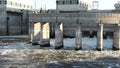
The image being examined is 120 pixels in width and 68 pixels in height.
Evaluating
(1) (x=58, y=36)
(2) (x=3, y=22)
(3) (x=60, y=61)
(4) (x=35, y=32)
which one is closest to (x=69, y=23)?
(1) (x=58, y=36)

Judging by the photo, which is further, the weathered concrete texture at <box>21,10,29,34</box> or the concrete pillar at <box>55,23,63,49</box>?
the weathered concrete texture at <box>21,10,29,34</box>

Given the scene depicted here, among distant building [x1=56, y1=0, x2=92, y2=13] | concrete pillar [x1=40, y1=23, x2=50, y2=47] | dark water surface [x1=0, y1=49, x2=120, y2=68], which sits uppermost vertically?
distant building [x1=56, y1=0, x2=92, y2=13]

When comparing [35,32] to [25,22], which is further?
[25,22]

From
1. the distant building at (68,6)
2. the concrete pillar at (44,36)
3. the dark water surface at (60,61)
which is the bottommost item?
the dark water surface at (60,61)

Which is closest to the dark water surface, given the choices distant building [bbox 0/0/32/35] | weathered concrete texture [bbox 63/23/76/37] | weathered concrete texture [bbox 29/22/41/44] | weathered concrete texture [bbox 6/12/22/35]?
weathered concrete texture [bbox 29/22/41/44]

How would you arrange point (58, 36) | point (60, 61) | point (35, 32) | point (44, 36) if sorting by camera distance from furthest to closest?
point (35, 32)
point (44, 36)
point (58, 36)
point (60, 61)

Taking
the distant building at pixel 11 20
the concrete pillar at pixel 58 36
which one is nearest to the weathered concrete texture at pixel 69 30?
the distant building at pixel 11 20

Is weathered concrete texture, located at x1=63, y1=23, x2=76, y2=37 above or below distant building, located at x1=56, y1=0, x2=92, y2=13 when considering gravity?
below

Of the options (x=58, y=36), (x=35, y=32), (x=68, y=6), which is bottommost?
(x=58, y=36)

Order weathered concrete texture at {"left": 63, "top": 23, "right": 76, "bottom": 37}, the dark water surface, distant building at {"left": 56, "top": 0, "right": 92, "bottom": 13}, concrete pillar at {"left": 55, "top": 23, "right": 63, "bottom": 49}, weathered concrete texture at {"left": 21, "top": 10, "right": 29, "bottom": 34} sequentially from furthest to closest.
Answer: weathered concrete texture at {"left": 21, "top": 10, "right": 29, "bottom": 34} < distant building at {"left": 56, "top": 0, "right": 92, "bottom": 13} < weathered concrete texture at {"left": 63, "top": 23, "right": 76, "bottom": 37} < concrete pillar at {"left": 55, "top": 23, "right": 63, "bottom": 49} < the dark water surface

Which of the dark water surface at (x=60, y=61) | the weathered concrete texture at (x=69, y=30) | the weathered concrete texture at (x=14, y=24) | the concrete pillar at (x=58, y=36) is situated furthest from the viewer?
the weathered concrete texture at (x=14, y=24)

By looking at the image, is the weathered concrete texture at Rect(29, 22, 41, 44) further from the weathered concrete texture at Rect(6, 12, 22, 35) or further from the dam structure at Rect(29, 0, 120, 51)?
the weathered concrete texture at Rect(6, 12, 22, 35)

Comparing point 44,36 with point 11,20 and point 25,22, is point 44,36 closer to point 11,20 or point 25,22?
point 11,20

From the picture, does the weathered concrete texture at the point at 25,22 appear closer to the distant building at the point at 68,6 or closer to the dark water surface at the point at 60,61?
the distant building at the point at 68,6
